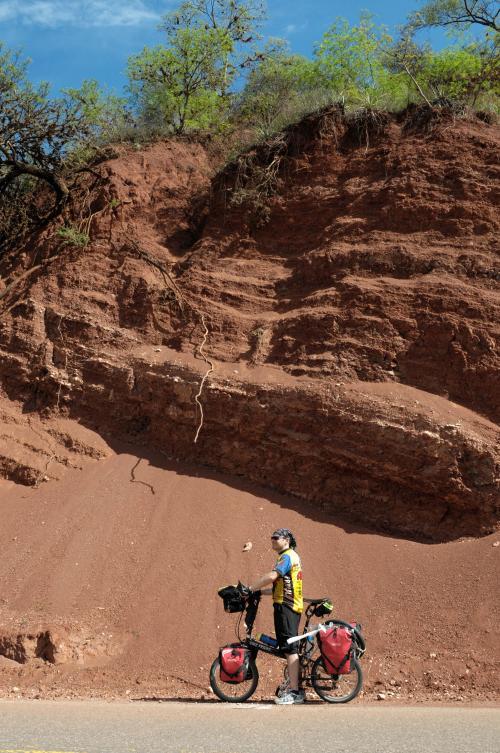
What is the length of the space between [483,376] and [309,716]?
18.5ft

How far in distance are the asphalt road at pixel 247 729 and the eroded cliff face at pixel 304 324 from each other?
12.7ft

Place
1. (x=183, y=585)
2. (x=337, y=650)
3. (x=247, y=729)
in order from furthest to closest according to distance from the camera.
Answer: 1. (x=183, y=585)
2. (x=337, y=650)
3. (x=247, y=729)

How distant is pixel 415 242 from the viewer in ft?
37.0

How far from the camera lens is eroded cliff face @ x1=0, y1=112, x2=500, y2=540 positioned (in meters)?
9.80

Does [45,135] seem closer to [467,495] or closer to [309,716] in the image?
[467,495]

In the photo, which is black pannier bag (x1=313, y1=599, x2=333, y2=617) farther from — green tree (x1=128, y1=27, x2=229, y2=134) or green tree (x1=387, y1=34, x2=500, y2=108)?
green tree (x1=128, y1=27, x2=229, y2=134)

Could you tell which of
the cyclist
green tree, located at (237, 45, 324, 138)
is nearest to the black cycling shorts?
the cyclist

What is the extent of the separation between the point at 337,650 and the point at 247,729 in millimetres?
1630

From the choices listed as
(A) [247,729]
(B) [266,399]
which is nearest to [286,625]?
(A) [247,729]

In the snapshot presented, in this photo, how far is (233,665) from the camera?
261 inches

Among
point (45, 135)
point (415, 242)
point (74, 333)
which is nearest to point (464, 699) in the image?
point (415, 242)

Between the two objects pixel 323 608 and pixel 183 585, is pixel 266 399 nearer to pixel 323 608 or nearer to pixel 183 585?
pixel 183 585

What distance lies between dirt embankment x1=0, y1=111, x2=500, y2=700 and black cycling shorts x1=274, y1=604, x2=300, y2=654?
1.42 m

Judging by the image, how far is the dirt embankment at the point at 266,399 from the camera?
339 inches
